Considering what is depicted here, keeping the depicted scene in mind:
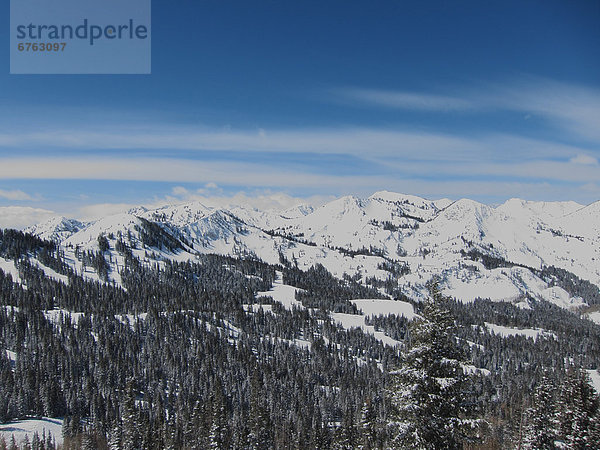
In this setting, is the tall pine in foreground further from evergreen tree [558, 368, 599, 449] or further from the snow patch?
the snow patch

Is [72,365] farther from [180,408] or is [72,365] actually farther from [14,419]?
[180,408]

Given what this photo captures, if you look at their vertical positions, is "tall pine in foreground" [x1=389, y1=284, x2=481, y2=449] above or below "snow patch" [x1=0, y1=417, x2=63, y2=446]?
above

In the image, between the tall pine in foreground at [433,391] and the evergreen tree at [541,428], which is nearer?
the tall pine in foreground at [433,391]

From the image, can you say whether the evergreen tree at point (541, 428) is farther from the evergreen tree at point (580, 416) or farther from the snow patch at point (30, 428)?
the snow patch at point (30, 428)

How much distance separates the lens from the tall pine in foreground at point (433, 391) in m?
20.8

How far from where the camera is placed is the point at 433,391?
21359 mm

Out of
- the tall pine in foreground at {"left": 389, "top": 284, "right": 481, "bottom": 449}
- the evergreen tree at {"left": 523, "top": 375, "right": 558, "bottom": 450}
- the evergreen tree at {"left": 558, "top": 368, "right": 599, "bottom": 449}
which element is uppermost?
the tall pine in foreground at {"left": 389, "top": 284, "right": 481, "bottom": 449}

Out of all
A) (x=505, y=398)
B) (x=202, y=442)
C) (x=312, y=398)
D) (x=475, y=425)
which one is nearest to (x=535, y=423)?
(x=475, y=425)

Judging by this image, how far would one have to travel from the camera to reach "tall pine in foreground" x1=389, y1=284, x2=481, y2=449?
20.8 meters

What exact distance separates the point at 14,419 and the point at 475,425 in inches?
6336

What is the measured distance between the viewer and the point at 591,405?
197 feet

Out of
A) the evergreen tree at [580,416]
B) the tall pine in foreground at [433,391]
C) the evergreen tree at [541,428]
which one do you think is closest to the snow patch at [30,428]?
the evergreen tree at [541,428]

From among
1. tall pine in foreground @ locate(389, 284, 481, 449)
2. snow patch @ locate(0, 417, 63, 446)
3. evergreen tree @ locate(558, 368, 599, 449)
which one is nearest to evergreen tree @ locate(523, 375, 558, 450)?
evergreen tree @ locate(558, 368, 599, 449)

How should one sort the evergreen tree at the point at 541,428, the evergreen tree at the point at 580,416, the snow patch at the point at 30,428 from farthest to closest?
the snow patch at the point at 30,428 → the evergreen tree at the point at 541,428 → the evergreen tree at the point at 580,416
